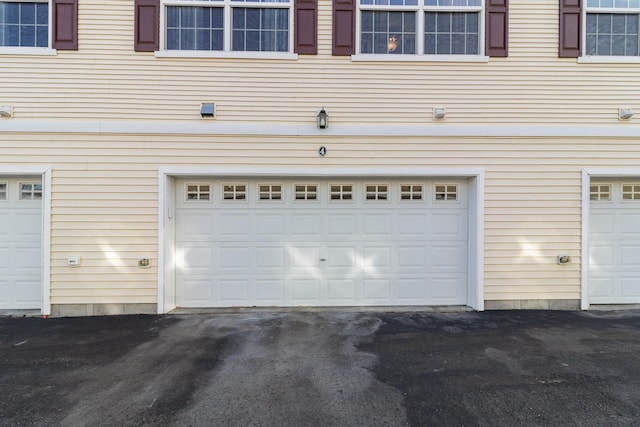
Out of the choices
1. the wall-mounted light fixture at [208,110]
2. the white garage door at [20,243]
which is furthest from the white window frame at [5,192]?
the wall-mounted light fixture at [208,110]

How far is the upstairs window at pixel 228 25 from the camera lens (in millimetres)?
5234

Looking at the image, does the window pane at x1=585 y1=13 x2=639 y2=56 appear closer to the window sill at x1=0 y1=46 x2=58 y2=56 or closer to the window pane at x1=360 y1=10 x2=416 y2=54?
the window pane at x1=360 y1=10 x2=416 y2=54

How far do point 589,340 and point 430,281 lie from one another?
2109 mm

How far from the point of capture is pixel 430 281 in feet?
18.0

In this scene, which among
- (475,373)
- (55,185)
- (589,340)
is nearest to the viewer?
(475,373)

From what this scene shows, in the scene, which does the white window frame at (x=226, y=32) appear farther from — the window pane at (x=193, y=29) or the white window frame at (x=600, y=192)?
the white window frame at (x=600, y=192)

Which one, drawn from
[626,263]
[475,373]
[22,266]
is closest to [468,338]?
[475,373]

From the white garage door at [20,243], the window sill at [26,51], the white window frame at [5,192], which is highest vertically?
the window sill at [26,51]

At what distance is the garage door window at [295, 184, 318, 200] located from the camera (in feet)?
18.0

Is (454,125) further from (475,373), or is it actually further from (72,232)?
(72,232)

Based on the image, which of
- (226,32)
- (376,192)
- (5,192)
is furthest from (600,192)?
(5,192)

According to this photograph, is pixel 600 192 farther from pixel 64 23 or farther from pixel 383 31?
pixel 64 23

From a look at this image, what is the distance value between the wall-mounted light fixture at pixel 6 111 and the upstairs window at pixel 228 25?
2492 millimetres

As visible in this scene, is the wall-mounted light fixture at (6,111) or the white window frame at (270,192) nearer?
the wall-mounted light fixture at (6,111)
